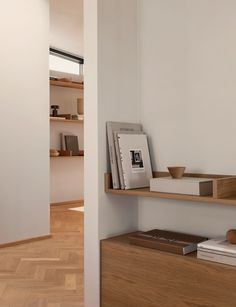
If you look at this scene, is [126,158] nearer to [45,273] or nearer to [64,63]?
[45,273]

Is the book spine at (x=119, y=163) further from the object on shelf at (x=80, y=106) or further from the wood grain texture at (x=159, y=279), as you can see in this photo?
the object on shelf at (x=80, y=106)

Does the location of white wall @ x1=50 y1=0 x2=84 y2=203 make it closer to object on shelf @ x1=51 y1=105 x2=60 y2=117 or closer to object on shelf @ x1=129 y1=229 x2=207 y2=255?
object on shelf @ x1=51 y1=105 x2=60 y2=117

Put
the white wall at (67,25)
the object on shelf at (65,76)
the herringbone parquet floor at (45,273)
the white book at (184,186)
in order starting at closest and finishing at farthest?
the white book at (184,186), the herringbone parquet floor at (45,273), the white wall at (67,25), the object on shelf at (65,76)

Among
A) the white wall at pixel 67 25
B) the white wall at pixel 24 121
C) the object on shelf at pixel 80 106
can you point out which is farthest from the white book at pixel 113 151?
the object on shelf at pixel 80 106

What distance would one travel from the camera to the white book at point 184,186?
1759 mm

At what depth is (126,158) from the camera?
2.06 metres

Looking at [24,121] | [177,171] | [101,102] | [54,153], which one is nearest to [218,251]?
[177,171]

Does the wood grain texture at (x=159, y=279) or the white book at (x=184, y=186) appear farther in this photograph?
the white book at (x=184, y=186)

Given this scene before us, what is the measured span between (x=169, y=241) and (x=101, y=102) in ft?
2.44

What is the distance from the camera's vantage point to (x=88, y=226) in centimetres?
210

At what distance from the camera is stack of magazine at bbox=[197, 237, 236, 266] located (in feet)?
5.37

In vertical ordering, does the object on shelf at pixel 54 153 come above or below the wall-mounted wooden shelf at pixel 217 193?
above

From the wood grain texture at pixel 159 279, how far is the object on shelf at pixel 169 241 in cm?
3

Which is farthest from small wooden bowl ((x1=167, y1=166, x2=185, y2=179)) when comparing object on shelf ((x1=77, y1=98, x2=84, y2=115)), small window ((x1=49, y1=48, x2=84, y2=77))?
small window ((x1=49, y1=48, x2=84, y2=77))
